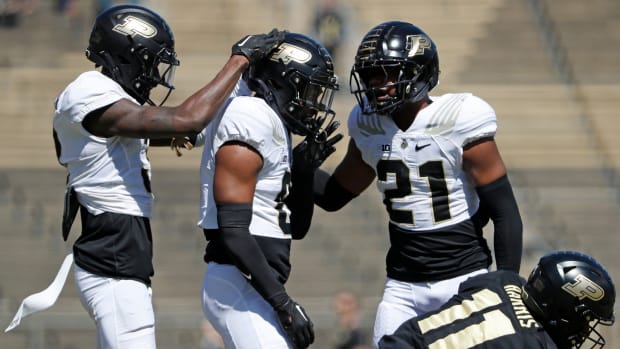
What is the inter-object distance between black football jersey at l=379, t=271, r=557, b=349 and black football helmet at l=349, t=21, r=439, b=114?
126 centimetres

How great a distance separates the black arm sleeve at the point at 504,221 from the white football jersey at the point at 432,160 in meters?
0.11

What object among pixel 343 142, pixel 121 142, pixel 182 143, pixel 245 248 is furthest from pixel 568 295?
pixel 343 142

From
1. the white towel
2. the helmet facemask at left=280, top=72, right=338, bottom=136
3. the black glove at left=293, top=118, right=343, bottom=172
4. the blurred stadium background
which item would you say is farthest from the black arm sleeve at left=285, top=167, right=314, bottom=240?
the blurred stadium background

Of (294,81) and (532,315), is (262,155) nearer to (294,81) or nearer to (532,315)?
(294,81)

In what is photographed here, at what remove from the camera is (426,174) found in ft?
17.7

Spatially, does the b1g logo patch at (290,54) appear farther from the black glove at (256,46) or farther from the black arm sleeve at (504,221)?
the black arm sleeve at (504,221)

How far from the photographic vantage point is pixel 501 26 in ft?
61.0

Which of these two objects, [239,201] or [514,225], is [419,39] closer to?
[514,225]

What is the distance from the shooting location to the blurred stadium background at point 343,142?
13.1 meters

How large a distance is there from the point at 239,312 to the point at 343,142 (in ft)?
34.9

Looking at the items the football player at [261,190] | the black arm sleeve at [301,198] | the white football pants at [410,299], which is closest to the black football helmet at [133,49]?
the football player at [261,190]

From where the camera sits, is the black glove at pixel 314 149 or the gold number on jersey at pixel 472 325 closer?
the gold number on jersey at pixel 472 325

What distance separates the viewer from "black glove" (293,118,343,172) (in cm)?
530

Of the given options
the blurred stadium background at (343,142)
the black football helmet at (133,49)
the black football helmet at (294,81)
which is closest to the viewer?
the black football helmet at (294,81)
